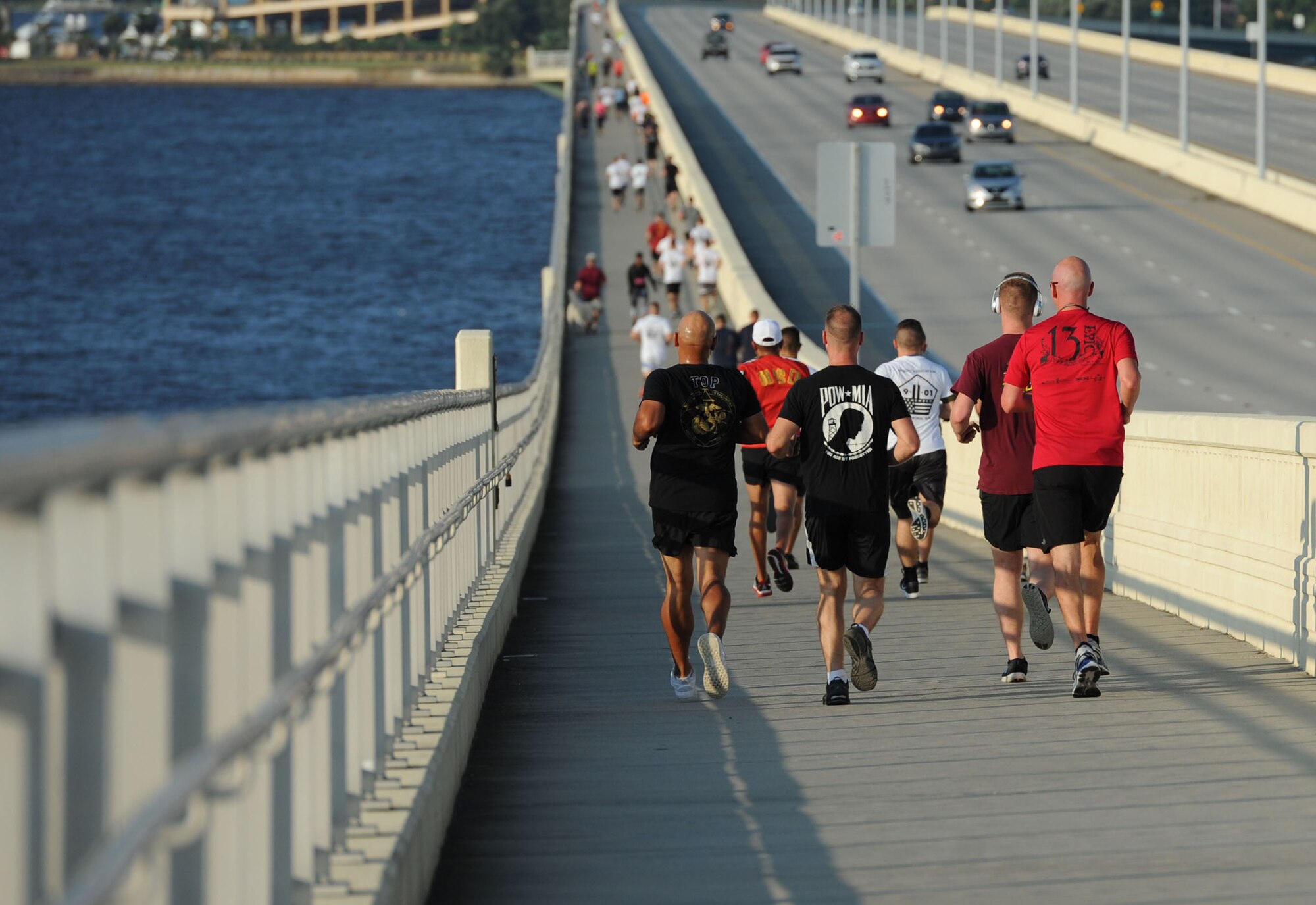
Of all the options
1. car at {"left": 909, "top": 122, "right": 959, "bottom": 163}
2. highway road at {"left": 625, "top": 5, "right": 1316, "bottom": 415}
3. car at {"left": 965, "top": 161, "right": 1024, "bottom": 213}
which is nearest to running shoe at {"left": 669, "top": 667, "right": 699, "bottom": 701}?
highway road at {"left": 625, "top": 5, "right": 1316, "bottom": 415}

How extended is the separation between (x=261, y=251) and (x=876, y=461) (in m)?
108

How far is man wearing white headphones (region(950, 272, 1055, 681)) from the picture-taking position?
10.0 meters

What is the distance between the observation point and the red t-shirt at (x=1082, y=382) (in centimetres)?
939

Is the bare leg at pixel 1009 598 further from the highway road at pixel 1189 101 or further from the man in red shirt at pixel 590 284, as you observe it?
the highway road at pixel 1189 101

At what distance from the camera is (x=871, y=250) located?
183ft

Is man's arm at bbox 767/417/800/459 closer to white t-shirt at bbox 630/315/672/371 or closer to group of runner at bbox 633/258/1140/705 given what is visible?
group of runner at bbox 633/258/1140/705

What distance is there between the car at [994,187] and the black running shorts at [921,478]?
47.2 meters

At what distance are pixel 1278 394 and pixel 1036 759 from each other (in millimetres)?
26186

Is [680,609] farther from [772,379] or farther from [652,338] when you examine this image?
[652,338]

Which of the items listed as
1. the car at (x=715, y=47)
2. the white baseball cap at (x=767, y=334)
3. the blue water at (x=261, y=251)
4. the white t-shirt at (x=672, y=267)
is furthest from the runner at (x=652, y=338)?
the car at (x=715, y=47)

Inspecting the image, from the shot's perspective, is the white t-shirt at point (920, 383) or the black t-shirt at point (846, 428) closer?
the black t-shirt at point (846, 428)

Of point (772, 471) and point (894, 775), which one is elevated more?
point (772, 471)

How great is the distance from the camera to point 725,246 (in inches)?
1870

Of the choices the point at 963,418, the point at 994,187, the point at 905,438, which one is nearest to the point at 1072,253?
the point at 994,187
